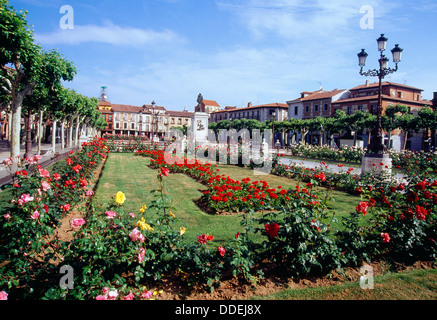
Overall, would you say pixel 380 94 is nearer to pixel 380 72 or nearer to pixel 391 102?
pixel 380 72

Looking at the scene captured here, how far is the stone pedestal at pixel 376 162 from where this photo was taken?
10219mm

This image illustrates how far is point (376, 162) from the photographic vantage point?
34.0ft

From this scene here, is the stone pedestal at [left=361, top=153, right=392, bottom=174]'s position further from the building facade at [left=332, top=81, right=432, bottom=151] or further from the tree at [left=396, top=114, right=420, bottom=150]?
the building facade at [left=332, top=81, right=432, bottom=151]

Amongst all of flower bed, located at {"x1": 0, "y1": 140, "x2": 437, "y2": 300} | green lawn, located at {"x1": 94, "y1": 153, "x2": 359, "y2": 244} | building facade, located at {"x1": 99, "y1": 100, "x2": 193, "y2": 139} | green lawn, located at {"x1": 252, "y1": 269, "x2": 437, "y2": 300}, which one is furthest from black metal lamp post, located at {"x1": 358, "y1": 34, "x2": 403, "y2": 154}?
building facade, located at {"x1": 99, "y1": 100, "x2": 193, "y2": 139}

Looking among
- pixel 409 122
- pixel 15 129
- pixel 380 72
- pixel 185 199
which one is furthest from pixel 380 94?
pixel 409 122

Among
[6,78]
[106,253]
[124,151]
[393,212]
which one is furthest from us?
[124,151]

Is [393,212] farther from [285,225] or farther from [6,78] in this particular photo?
[6,78]

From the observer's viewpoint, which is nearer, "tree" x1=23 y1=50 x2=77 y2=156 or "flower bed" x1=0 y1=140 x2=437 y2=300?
"flower bed" x1=0 y1=140 x2=437 y2=300

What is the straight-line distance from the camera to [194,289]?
327cm

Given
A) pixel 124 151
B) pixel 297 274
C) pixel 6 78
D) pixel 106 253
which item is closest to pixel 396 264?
pixel 297 274

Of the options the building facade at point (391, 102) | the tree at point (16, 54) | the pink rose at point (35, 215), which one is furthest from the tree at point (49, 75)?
the building facade at point (391, 102)

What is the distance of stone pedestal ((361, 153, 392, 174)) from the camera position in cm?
1022

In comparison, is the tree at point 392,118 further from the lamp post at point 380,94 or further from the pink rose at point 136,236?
the pink rose at point 136,236
